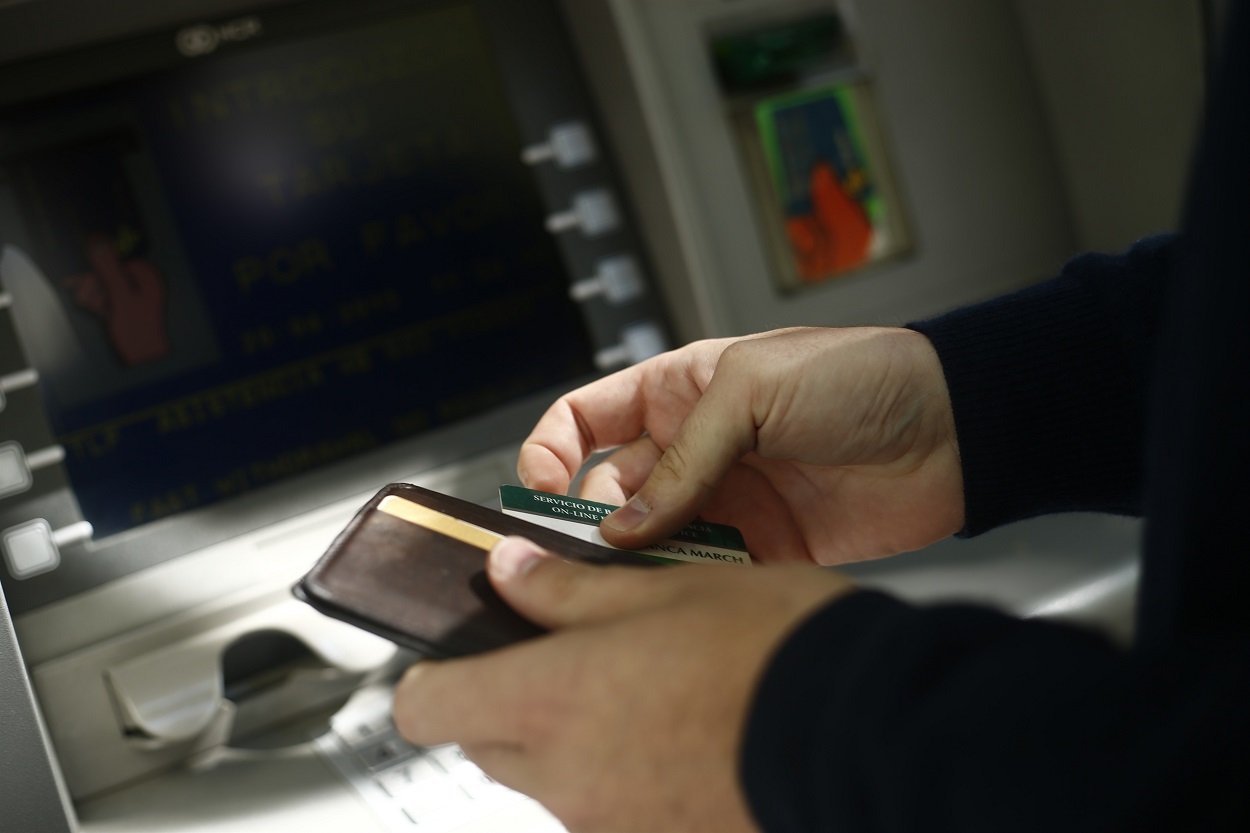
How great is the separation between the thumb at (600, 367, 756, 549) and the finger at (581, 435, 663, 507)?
16 centimetres

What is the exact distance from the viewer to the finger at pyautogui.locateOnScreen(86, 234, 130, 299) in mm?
1182

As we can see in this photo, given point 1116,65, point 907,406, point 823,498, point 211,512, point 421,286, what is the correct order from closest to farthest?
point 907,406
point 823,498
point 211,512
point 421,286
point 1116,65

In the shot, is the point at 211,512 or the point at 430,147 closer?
the point at 211,512

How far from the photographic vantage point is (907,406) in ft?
3.16

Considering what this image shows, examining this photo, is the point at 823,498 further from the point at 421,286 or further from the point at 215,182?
the point at 215,182

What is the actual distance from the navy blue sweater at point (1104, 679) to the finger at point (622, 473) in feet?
1.80

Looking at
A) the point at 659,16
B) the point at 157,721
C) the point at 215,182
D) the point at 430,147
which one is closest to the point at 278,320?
the point at 215,182

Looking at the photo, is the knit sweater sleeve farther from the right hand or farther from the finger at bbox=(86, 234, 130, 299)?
the finger at bbox=(86, 234, 130, 299)

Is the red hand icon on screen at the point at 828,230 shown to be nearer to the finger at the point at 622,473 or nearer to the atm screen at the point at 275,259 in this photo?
the atm screen at the point at 275,259

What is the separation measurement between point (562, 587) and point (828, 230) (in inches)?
38.9

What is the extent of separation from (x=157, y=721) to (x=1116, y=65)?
60.8 inches

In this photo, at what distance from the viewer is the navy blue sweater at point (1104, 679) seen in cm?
44

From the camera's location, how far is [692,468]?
0.89m

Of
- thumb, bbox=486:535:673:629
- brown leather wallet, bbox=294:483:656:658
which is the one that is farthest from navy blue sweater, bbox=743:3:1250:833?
brown leather wallet, bbox=294:483:656:658
